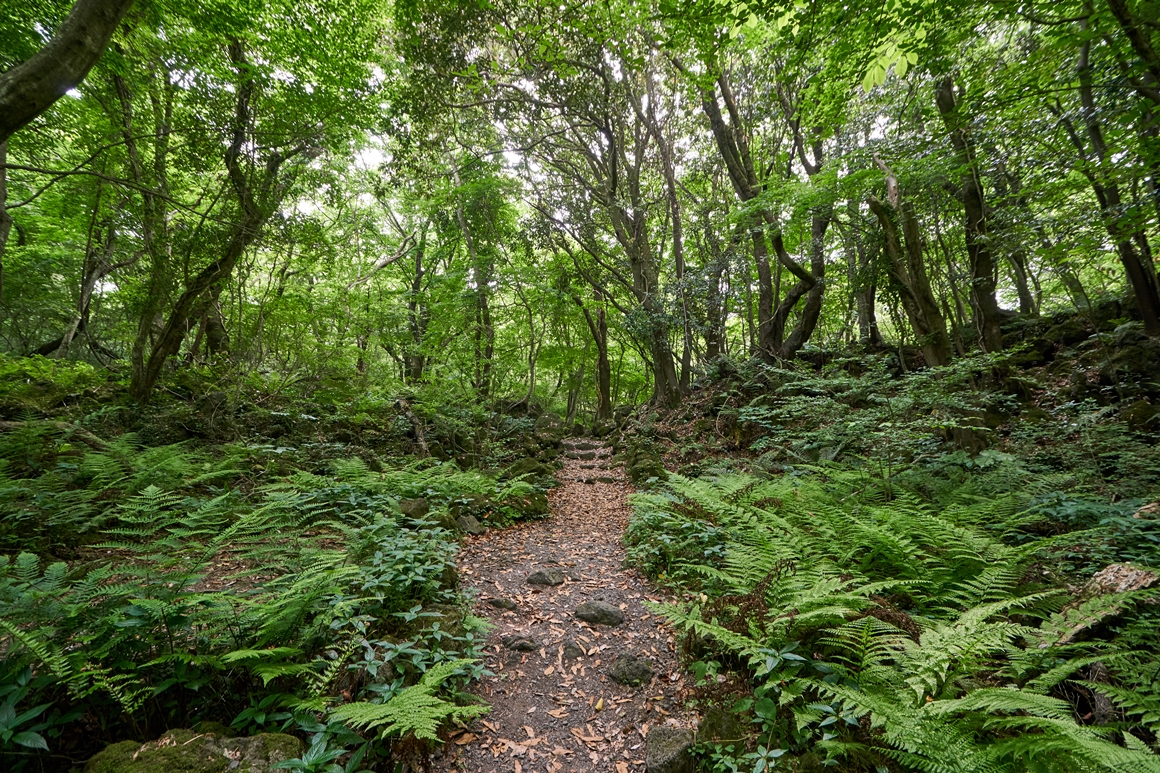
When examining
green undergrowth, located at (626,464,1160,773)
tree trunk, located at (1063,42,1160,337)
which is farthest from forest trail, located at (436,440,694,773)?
tree trunk, located at (1063,42,1160,337)

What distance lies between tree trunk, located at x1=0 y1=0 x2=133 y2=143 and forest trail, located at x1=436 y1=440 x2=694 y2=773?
16.1ft

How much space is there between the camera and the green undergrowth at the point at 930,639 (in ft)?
6.05

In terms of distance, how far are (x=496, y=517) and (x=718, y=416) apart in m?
6.39

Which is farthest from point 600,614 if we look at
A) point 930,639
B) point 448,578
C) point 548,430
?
point 548,430

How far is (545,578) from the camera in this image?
4.72 meters

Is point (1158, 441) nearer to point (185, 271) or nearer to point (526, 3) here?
point (526, 3)

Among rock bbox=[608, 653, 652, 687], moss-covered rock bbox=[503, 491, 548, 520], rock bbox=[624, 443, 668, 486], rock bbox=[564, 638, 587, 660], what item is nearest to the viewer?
rock bbox=[608, 653, 652, 687]

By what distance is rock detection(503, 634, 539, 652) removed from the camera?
11.6 feet

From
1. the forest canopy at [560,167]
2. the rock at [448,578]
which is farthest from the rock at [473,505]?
the forest canopy at [560,167]

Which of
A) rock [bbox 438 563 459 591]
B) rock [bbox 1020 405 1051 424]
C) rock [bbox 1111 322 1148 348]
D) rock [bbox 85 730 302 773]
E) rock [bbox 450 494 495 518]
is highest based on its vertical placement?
rock [bbox 1111 322 1148 348]

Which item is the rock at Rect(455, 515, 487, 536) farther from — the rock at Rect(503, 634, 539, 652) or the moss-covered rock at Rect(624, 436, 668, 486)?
the moss-covered rock at Rect(624, 436, 668, 486)

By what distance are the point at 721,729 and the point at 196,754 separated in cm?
249

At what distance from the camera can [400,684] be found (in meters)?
2.51

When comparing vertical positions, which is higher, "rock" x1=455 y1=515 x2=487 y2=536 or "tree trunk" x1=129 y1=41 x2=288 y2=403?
"tree trunk" x1=129 y1=41 x2=288 y2=403
